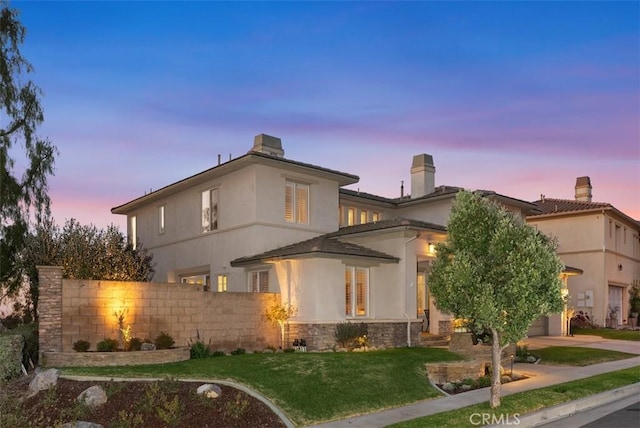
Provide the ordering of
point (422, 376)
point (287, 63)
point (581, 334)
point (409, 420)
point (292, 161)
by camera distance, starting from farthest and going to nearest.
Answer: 1. point (581, 334)
2. point (292, 161)
3. point (287, 63)
4. point (422, 376)
5. point (409, 420)

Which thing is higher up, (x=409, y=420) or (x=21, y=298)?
(x=21, y=298)

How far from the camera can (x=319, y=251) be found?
18.8 m

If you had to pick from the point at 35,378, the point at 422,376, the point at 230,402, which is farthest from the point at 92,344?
the point at 422,376

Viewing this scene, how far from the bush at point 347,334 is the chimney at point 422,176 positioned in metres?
10.5

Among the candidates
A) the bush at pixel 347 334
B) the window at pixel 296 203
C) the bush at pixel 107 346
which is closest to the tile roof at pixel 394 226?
the window at pixel 296 203

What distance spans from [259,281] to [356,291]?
355 centimetres

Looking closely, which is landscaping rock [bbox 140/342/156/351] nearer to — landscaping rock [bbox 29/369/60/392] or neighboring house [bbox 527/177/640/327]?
landscaping rock [bbox 29/369/60/392]

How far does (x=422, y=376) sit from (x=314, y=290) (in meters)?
5.36

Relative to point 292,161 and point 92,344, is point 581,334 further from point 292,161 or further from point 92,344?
point 92,344

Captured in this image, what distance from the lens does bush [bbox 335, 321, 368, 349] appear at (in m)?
18.9

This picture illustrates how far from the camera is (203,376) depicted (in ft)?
41.4

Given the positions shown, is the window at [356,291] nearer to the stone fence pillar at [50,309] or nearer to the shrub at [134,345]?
the shrub at [134,345]

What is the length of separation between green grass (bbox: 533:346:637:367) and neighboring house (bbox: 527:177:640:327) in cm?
1279

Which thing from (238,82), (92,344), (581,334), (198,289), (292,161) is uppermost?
(238,82)
